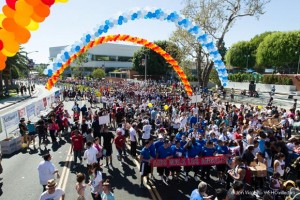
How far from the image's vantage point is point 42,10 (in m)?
6.68

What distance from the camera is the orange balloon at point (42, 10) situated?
6550 mm

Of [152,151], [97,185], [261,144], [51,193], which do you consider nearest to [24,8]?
[51,193]

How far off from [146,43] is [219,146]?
13.8 metres

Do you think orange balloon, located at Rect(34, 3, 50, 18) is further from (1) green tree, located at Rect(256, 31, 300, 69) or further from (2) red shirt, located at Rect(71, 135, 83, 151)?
(1) green tree, located at Rect(256, 31, 300, 69)

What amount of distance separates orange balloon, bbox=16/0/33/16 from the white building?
273 ft

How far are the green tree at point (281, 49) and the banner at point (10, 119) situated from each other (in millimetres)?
52950

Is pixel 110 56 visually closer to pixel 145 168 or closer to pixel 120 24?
pixel 120 24

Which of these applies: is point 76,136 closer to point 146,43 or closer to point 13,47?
point 13,47

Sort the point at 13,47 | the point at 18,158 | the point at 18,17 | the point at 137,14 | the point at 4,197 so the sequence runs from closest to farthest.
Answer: the point at 18,17, the point at 13,47, the point at 4,197, the point at 18,158, the point at 137,14

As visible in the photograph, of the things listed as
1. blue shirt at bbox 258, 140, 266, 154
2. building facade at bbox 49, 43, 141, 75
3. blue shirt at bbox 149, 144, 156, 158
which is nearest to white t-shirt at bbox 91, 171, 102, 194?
blue shirt at bbox 149, 144, 156, 158

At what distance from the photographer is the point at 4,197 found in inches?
348

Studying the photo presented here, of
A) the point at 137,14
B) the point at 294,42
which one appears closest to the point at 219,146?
the point at 137,14

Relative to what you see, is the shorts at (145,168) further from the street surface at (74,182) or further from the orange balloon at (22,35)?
the orange balloon at (22,35)

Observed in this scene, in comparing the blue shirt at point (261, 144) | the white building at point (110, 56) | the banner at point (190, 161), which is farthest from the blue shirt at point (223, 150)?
the white building at point (110, 56)
